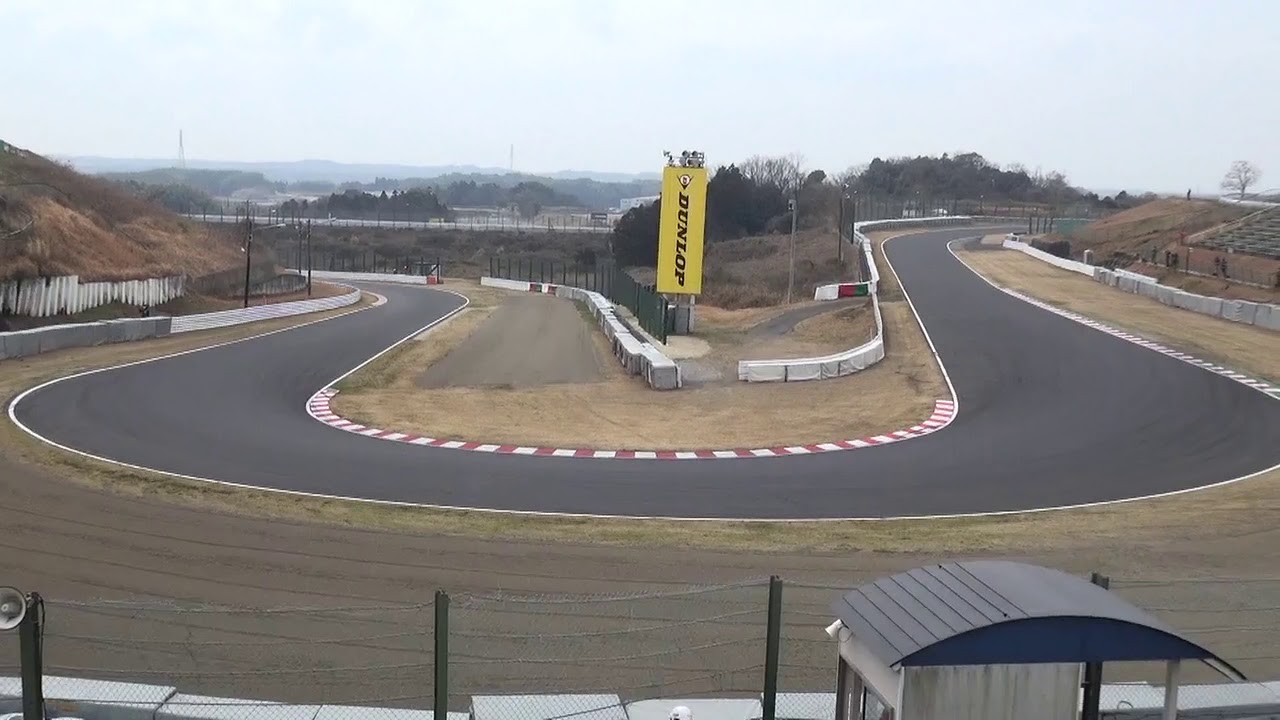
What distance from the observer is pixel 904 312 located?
41.1m

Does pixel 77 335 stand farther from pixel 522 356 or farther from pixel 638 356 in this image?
pixel 638 356

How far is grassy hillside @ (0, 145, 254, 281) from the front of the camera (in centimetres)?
4781

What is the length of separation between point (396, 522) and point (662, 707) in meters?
7.78

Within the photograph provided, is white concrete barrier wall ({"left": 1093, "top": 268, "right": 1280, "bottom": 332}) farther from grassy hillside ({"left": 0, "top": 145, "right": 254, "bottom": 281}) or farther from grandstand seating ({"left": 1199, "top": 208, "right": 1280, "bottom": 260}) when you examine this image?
grassy hillside ({"left": 0, "top": 145, "right": 254, "bottom": 281})

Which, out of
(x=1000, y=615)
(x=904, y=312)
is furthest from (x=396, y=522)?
(x=904, y=312)

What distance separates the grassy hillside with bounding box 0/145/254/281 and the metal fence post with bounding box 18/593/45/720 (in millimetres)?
39469

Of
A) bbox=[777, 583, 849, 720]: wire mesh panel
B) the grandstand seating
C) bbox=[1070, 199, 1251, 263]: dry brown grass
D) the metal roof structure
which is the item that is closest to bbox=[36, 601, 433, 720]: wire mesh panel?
bbox=[777, 583, 849, 720]: wire mesh panel

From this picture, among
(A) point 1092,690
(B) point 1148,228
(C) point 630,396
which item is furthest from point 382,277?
(A) point 1092,690

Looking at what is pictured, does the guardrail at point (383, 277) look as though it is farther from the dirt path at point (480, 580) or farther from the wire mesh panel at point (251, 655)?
the wire mesh panel at point (251, 655)

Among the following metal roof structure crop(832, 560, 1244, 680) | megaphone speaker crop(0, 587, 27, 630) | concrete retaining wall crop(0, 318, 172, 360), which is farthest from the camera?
concrete retaining wall crop(0, 318, 172, 360)

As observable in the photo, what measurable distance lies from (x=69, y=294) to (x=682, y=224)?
83.5 ft

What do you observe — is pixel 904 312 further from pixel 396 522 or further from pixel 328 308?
pixel 328 308

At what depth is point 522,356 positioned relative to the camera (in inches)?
1503

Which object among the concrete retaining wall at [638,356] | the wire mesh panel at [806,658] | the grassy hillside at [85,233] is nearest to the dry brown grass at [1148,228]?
the concrete retaining wall at [638,356]
